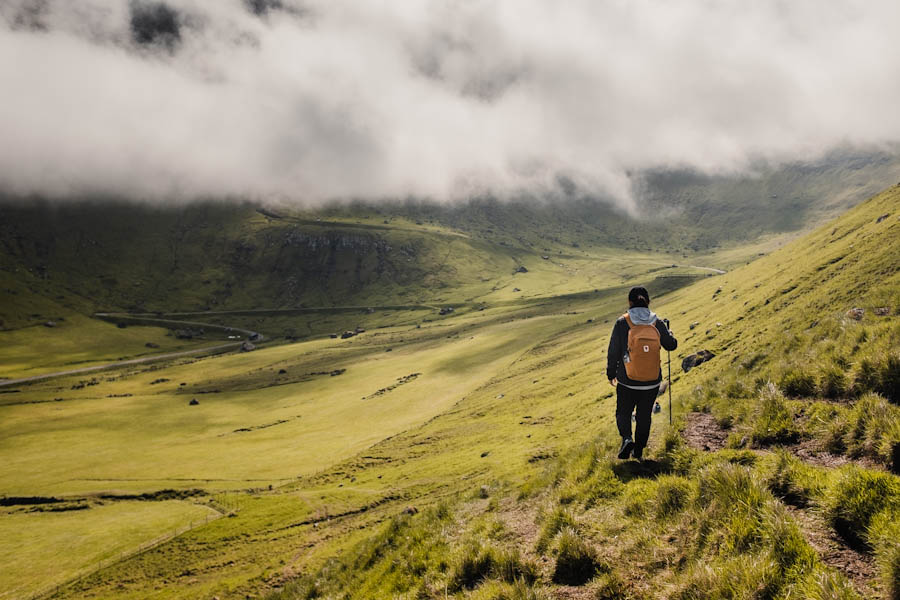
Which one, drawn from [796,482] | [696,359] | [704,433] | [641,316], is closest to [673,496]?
[796,482]

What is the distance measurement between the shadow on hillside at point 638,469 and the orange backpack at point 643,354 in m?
2.57

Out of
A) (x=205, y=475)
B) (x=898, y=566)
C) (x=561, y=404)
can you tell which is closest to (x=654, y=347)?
(x=898, y=566)

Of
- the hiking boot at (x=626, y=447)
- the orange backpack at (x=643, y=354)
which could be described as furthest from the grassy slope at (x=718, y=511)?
the orange backpack at (x=643, y=354)

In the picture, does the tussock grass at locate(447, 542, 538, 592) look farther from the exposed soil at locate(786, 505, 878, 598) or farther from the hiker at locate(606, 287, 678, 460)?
the exposed soil at locate(786, 505, 878, 598)

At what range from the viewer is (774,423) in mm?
12328

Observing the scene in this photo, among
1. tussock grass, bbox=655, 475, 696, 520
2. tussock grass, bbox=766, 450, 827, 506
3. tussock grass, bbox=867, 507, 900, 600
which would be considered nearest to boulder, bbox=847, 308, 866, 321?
tussock grass, bbox=766, 450, 827, 506

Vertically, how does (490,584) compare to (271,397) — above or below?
above

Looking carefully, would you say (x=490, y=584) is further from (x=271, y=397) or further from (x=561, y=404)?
(x=271, y=397)

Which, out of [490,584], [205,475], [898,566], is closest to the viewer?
[898,566]

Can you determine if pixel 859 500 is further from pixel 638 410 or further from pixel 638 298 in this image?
pixel 638 298

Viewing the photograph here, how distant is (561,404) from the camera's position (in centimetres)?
4644

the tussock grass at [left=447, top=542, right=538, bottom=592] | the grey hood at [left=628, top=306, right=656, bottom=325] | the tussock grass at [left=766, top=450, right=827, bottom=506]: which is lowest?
the tussock grass at [left=447, top=542, right=538, bottom=592]

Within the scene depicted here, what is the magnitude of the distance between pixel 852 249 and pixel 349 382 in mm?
118116

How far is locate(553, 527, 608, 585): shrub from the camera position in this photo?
357 inches
